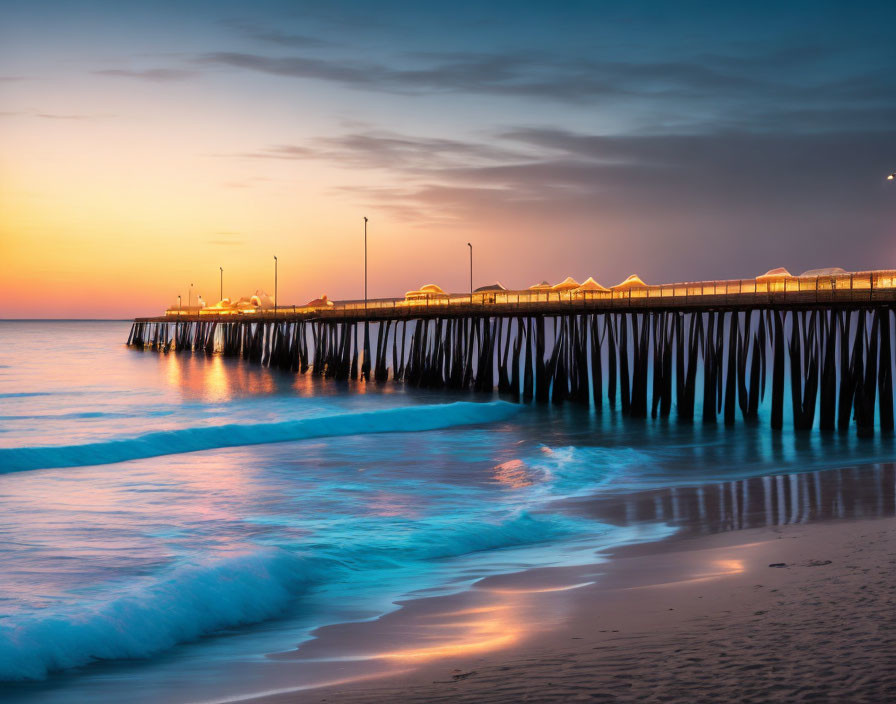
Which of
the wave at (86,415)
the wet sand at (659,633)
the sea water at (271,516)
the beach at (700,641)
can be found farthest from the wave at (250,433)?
the beach at (700,641)

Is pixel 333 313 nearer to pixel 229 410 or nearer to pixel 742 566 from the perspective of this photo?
pixel 229 410

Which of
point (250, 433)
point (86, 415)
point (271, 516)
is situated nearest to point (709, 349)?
point (250, 433)

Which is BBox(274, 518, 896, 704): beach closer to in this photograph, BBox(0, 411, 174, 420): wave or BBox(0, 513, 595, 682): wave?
BBox(0, 513, 595, 682): wave

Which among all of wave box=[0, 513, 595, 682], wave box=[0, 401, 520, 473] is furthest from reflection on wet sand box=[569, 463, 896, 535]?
wave box=[0, 401, 520, 473]

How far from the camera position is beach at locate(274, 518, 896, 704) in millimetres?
5316

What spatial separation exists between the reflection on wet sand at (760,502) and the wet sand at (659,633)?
199 cm

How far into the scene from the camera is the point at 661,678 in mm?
5516

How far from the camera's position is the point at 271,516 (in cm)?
1488

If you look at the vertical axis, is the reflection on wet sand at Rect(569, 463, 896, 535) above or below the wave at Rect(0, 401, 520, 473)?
above

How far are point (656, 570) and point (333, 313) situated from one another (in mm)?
45862

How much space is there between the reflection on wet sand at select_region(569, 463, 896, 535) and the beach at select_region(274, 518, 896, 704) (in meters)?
3.53

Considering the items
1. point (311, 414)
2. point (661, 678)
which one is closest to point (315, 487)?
point (661, 678)

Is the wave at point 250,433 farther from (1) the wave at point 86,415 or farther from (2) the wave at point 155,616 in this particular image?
(2) the wave at point 155,616

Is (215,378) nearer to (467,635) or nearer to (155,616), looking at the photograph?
(155,616)
